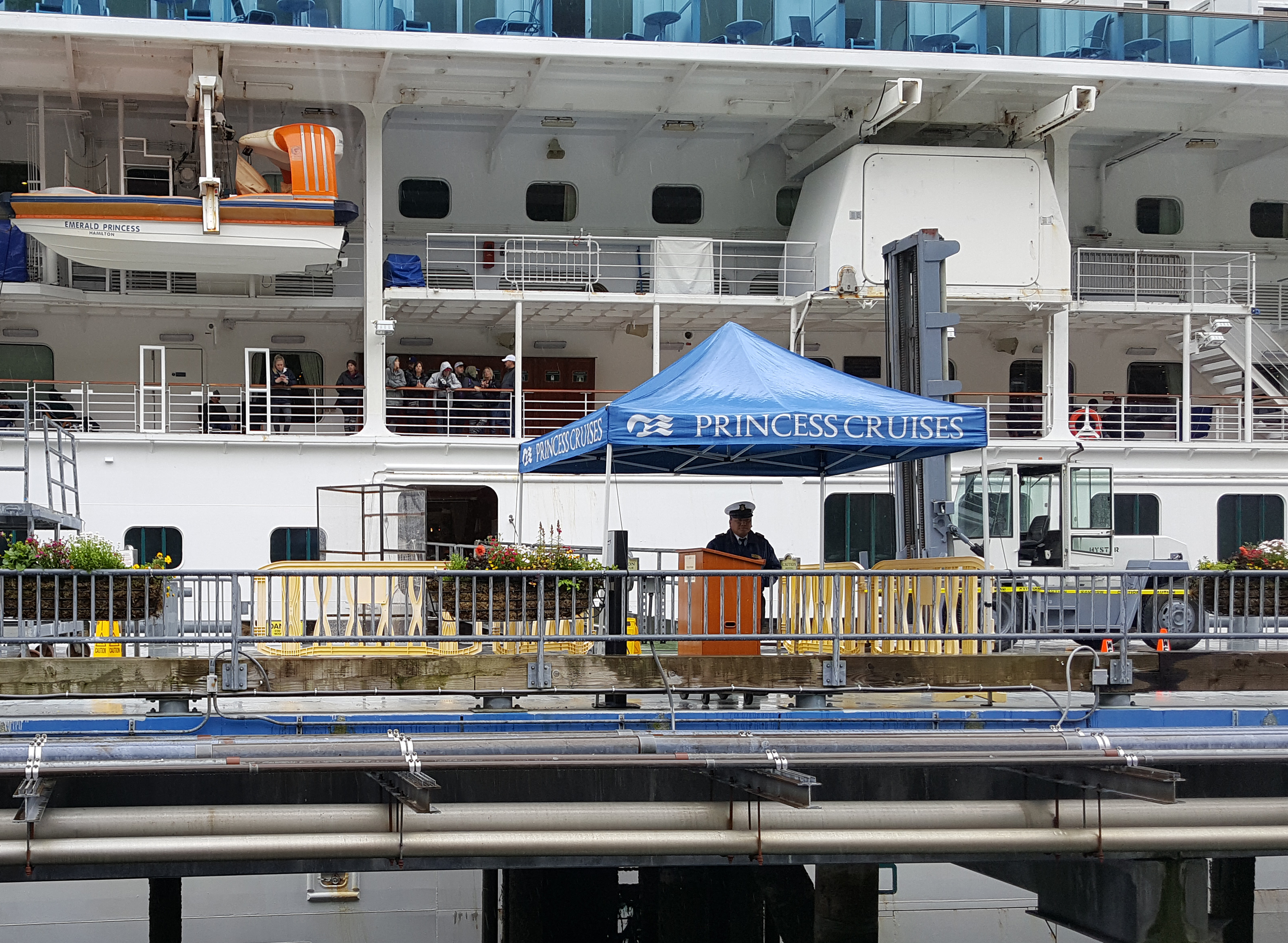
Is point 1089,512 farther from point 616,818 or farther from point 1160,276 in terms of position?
point 616,818

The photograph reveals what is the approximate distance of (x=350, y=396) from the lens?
86.3 ft

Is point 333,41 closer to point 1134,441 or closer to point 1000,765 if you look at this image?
point 1134,441

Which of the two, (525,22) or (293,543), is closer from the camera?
(525,22)

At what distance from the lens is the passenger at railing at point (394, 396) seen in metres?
25.3

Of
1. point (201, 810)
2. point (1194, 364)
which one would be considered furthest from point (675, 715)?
point (1194, 364)

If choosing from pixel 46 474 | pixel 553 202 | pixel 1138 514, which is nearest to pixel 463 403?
pixel 553 202

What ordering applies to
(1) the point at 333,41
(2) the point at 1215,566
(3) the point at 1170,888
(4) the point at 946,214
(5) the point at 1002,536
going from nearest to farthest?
(3) the point at 1170,888, (2) the point at 1215,566, (5) the point at 1002,536, (1) the point at 333,41, (4) the point at 946,214

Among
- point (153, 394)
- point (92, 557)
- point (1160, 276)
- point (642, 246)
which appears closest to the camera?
point (92, 557)

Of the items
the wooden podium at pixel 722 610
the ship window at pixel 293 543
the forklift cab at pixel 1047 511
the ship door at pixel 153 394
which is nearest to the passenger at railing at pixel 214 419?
the ship door at pixel 153 394

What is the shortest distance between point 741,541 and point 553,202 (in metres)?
16.2

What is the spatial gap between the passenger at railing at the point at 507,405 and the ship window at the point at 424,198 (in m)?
3.64

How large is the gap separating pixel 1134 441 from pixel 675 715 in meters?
17.9

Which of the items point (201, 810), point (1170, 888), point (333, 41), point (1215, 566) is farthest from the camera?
point (333, 41)

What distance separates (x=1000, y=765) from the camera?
916 centimetres
